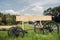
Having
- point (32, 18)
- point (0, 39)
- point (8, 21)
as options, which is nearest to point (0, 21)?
point (8, 21)

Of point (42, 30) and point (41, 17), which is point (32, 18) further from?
point (42, 30)

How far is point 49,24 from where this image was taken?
34.9ft

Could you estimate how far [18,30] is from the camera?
926cm

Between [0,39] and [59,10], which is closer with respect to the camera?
[0,39]

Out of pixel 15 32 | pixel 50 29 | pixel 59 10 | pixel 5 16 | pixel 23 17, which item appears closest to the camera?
pixel 15 32

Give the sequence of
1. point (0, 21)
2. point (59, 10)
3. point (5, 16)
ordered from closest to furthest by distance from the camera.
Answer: point (0, 21), point (5, 16), point (59, 10)

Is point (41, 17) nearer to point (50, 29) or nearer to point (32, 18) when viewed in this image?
point (32, 18)

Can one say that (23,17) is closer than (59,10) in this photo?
Yes

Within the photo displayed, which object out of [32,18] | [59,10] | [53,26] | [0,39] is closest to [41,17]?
[32,18]

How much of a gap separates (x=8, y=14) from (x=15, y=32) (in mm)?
15361

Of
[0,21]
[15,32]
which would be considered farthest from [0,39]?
[0,21]

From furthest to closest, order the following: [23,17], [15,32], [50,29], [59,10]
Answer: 1. [59,10]
2. [23,17]
3. [50,29]
4. [15,32]


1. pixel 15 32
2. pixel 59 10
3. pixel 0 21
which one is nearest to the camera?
pixel 15 32

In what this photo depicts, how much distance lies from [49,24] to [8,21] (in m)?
12.7
